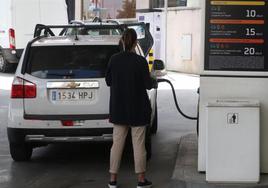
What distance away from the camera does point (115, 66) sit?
20.5 ft

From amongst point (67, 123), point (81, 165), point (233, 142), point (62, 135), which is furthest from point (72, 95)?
point (233, 142)

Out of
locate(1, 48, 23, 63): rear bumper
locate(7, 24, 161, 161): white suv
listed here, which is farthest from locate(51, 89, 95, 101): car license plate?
locate(1, 48, 23, 63): rear bumper

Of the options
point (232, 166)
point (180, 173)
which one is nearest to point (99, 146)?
point (180, 173)

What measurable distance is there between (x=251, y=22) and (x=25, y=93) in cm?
283

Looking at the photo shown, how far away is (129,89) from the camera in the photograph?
6.19 metres

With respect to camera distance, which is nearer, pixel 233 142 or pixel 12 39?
pixel 233 142

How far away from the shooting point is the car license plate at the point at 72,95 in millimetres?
7090

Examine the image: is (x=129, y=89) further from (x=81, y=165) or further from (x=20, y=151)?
(x=20, y=151)

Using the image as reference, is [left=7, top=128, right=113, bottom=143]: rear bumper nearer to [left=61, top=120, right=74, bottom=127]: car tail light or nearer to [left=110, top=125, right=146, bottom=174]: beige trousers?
[left=61, top=120, right=74, bottom=127]: car tail light

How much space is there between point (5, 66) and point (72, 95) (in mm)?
14159

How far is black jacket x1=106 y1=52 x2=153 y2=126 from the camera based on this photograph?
6.20m

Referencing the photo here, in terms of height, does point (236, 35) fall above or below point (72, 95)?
above

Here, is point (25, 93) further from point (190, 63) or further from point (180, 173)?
point (190, 63)

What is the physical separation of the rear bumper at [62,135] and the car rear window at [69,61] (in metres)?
0.66
